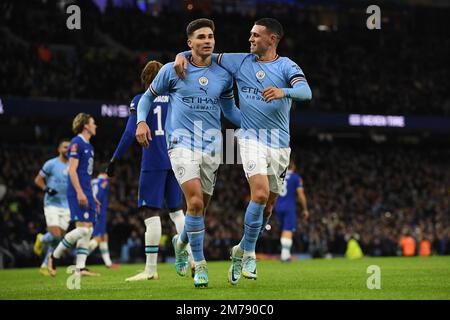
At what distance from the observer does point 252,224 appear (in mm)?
8516

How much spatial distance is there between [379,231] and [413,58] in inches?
424

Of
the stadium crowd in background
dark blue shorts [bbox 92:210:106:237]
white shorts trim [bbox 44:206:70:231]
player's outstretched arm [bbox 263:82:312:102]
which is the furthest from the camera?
the stadium crowd in background

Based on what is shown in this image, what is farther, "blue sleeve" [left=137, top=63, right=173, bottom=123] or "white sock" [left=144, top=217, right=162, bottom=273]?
"white sock" [left=144, top=217, right=162, bottom=273]

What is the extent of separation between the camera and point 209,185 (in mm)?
8570

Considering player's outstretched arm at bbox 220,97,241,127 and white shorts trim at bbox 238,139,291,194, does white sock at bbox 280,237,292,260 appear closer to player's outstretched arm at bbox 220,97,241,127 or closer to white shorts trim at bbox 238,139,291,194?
white shorts trim at bbox 238,139,291,194

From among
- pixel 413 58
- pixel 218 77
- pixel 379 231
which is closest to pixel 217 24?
pixel 413 58

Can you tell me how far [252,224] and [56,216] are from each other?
6.97 meters

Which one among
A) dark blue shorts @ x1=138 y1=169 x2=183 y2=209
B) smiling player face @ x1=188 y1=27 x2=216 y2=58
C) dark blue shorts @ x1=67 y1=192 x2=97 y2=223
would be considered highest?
smiling player face @ x1=188 y1=27 x2=216 y2=58

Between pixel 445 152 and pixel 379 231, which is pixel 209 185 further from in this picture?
pixel 445 152

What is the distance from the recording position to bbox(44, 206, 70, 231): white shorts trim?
14.6 meters

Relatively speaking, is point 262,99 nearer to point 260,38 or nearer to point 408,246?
point 260,38

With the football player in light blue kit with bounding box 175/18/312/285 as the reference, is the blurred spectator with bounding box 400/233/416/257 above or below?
below

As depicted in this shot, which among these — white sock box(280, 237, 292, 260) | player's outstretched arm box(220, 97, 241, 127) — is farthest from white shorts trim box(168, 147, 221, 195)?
white sock box(280, 237, 292, 260)

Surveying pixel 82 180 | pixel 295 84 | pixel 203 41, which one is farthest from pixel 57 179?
pixel 295 84
